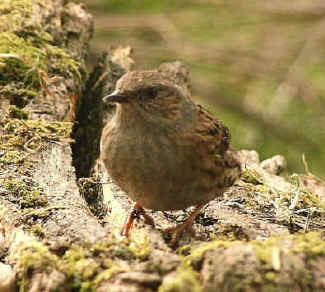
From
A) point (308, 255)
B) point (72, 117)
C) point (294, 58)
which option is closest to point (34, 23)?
point (72, 117)

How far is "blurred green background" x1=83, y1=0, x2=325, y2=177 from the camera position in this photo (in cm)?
873

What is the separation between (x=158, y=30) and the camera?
31.6ft

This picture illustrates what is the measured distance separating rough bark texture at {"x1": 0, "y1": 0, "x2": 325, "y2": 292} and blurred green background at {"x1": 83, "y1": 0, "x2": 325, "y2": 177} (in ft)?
7.87

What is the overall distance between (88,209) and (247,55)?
5.91m

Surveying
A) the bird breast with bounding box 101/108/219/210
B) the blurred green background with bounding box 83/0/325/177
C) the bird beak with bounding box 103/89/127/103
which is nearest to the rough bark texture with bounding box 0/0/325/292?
the bird breast with bounding box 101/108/219/210

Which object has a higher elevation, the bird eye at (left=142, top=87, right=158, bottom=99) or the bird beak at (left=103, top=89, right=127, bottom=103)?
the bird eye at (left=142, top=87, right=158, bottom=99)

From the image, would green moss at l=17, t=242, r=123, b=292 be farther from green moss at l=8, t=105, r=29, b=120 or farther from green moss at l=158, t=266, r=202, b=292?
green moss at l=8, t=105, r=29, b=120

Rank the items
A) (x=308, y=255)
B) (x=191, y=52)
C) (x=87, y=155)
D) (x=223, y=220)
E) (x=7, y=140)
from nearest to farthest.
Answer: (x=308, y=255)
(x=223, y=220)
(x=7, y=140)
(x=87, y=155)
(x=191, y=52)

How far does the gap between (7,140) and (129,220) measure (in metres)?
1.43

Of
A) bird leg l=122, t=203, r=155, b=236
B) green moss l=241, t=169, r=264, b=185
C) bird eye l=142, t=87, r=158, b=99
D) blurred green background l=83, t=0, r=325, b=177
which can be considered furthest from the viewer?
blurred green background l=83, t=0, r=325, b=177

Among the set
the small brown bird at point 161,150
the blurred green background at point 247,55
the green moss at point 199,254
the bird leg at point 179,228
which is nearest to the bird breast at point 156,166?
the small brown bird at point 161,150

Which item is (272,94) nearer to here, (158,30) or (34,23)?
(158,30)

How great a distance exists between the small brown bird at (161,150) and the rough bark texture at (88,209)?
24 centimetres

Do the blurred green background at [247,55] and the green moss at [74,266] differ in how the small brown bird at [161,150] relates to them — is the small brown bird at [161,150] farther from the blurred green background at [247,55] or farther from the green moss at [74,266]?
the blurred green background at [247,55]
